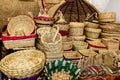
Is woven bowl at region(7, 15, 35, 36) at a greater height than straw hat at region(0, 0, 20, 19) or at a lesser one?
lesser

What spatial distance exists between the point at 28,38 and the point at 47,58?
0.32m

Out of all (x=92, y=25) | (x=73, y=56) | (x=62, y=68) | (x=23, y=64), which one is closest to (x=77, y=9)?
(x=92, y=25)

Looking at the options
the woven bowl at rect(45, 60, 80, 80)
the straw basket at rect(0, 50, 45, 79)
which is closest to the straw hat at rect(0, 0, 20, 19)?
the straw basket at rect(0, 50, 45, 79)

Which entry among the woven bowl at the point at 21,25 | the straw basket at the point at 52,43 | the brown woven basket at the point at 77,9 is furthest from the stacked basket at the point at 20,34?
the brown woven basket at the point at 77,9

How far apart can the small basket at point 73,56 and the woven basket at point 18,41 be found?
44 cm

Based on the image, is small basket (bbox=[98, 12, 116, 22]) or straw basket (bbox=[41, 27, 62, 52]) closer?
straw basket (bbox=[41, 27, 62, 52])

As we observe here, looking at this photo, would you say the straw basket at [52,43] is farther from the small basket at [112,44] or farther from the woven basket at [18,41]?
the small basket at [112,44]

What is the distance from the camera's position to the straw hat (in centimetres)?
262

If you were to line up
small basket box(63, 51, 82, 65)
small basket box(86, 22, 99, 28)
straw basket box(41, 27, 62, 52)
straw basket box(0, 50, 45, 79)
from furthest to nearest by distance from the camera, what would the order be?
small basket box(86, 22, 99, 28)
small basket box(63, 51, 82, 65)
straw basket box(41, 27, 62, 52)
straw basket box(0, 50, 45, 79)

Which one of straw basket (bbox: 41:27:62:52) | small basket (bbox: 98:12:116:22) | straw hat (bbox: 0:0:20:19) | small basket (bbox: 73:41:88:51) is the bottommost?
small basket (bbox: 73:41:88:51)

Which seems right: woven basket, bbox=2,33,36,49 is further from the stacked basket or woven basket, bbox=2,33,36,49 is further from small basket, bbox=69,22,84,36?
small basket, bbox=69,22,84,36

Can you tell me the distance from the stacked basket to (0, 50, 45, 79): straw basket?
150 mm

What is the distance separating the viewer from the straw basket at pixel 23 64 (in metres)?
1.65

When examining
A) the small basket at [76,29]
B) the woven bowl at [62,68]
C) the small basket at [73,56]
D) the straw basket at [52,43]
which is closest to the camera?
the woven bowl at [62,68]
